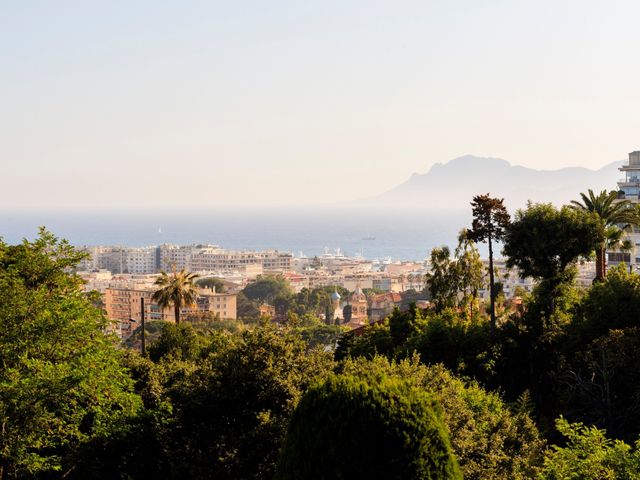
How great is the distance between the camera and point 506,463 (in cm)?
1163

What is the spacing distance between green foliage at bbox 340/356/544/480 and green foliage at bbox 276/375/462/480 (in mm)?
538

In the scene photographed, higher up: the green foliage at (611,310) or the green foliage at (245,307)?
the green foliage at (611,310)

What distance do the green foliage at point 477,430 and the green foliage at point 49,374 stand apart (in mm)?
4278

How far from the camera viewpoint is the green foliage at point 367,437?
364 inches

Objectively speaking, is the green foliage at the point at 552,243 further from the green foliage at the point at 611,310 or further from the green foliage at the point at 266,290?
the green foliage at the point at 266,290

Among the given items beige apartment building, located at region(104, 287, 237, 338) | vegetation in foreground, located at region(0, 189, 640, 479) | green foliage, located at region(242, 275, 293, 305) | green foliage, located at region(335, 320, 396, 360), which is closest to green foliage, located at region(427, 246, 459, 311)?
green foliage, located at region(335, 320, 396, 360)

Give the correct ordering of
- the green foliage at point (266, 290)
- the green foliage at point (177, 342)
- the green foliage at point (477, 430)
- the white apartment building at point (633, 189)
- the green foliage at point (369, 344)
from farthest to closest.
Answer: the green foliage at point (266, 290) < the white apartment building at point (633, 189) < the green foliage at point (177, 342) < the green foliage at point (369, 344) < the green foliage at point (477, 430)

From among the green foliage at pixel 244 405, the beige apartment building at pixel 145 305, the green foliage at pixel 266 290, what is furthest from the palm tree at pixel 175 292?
the green foliage at pixel 266 290

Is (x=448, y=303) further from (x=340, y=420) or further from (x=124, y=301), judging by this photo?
(x=124, y=301)

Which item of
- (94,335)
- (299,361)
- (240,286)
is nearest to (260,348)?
(299,361)

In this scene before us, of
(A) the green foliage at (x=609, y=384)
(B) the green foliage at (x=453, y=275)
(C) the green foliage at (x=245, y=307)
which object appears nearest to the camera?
(A) the green foliage at (x=609, y=384)

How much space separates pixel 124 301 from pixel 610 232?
125 m

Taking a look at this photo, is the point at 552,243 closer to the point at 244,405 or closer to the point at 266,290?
the point at 244,405

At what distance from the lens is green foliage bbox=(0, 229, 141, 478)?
12328 millimetres
